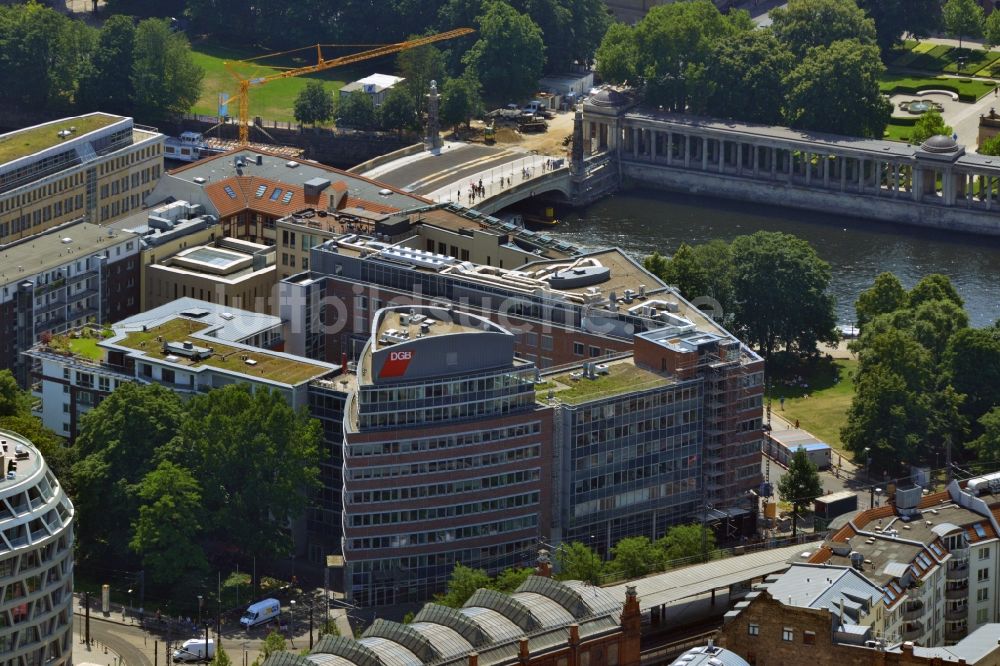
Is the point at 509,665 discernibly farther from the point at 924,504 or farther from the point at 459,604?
the point at 924,504

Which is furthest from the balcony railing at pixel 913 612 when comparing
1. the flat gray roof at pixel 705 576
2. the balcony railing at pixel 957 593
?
the flat gray roof at pixel 705 576

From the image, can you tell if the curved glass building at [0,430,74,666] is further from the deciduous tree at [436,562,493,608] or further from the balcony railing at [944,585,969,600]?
the balcony railing at [944,585,969,600]

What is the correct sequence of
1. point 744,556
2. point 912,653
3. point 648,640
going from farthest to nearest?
point 744,556
point 648,640
point 912,653

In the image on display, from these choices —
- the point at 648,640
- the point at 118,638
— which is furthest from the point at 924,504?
the point at 118,638

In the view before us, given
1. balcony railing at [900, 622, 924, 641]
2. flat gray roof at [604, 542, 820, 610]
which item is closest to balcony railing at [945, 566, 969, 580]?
balcony railing at [900, 622, 924, 641]

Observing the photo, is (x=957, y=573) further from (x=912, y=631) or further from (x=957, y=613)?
(x=912, y=631)

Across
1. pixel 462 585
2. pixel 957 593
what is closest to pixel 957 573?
pixel 957 593
